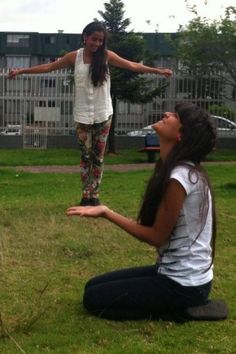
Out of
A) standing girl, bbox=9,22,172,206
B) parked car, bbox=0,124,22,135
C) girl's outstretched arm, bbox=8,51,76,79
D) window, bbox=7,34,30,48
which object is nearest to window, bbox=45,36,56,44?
window, bbox=7,34,30,48

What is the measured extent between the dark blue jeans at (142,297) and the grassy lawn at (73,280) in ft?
0.24

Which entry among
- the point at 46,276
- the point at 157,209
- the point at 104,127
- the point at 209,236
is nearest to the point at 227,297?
the point at 209,236

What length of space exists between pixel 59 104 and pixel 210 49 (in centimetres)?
513

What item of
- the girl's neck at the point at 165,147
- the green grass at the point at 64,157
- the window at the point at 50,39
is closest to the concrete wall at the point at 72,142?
the green grass at the point at 64,157

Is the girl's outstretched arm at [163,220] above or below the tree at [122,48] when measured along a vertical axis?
below

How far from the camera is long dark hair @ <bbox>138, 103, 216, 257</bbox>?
3.96 metres

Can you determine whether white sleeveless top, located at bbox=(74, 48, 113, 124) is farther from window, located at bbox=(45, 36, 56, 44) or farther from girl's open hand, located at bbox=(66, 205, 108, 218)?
window, located at bbox=(45, 36, 56, 44)

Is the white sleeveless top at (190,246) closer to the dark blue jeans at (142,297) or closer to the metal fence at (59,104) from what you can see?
the dark blue jeans at (142,297)

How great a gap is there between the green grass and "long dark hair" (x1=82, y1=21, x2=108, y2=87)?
935 cm

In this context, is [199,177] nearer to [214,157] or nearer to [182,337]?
[182,337]

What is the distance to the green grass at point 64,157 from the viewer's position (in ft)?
54.4

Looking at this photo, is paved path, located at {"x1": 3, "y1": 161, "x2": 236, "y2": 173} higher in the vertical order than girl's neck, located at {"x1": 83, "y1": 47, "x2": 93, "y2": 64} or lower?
lower

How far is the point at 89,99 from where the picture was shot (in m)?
6.59

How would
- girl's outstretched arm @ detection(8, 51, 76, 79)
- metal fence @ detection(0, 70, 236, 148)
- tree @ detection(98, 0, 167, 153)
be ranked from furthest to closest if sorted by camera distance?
metal fence @ detection(0, 70, 236, 148)
tree @ detection(98, 0, 167, 153)
girl's outstretched arm @ detection(8, 51, 76, 79)
